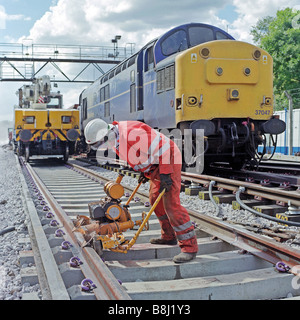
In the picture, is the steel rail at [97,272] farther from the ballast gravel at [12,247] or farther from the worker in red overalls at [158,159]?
the worker in red overalls at [158,159]

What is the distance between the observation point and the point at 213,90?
27.6 feet

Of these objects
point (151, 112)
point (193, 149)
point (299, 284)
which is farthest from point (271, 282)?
point (151, 112)

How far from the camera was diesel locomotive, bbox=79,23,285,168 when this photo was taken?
828 cm

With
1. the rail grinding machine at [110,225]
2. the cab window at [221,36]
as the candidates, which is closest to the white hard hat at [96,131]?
the rail grinding machine at [110,225]

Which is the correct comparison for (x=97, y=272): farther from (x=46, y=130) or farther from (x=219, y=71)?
(x=46, y=130)

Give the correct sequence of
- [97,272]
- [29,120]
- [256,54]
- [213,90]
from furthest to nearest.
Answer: [29,120]
[256,54]
[213,90]
[97,272]

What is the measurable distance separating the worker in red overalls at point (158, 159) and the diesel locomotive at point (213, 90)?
410cm

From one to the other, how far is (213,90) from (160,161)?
16.0ft

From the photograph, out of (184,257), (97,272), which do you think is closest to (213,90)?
(184,257)

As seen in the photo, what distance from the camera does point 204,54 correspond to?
27.2ft

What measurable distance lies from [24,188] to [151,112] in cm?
355

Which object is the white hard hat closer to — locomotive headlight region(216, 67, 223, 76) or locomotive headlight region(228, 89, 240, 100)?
locomotive headlight region(216, 67, 223, 76)

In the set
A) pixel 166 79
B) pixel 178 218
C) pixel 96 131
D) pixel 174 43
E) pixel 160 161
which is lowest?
pixel 178 218

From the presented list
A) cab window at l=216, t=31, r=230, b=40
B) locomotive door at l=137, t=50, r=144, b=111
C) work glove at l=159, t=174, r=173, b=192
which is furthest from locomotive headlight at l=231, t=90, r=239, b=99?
work glove at l=159, t=174, r=173, b=192
